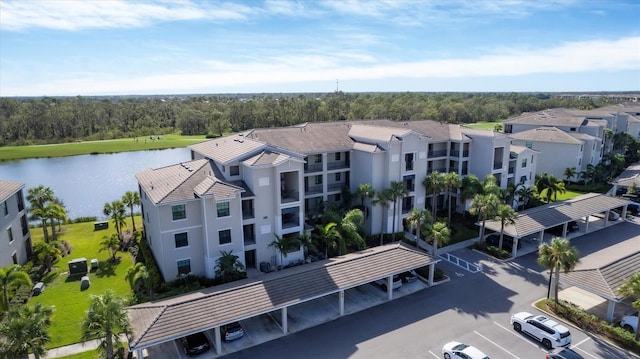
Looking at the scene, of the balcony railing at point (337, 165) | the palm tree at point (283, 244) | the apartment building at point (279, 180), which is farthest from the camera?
the balcony railing at point (337, 165)

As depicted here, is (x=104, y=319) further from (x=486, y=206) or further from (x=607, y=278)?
(x=486, y=206)

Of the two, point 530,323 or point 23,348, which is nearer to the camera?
point 23,348

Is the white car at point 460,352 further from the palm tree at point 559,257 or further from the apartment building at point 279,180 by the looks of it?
the apartment building at point 279,180

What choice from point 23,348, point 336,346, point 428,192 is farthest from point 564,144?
point 23,348

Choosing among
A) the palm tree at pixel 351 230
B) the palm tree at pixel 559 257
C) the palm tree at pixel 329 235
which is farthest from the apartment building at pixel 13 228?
the palm tree at pixel 559 257

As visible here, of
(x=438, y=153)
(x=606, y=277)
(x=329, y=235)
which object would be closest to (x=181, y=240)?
(x=329, y=235)

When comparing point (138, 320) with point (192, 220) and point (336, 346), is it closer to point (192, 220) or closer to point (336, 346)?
point (192, 220)
